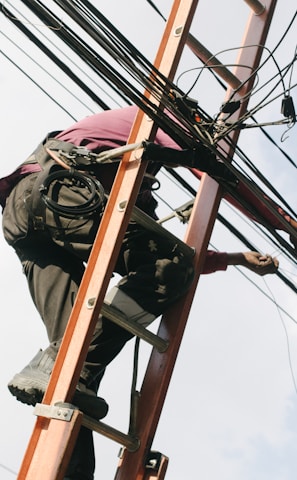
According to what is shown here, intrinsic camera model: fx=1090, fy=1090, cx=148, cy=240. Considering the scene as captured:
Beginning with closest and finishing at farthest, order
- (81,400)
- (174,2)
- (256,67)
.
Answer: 1. (81,400)
2. (174,2)
3. (256,67)

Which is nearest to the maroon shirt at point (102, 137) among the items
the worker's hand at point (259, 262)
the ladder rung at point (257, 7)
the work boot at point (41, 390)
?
the worker's hand at point (259, 262)

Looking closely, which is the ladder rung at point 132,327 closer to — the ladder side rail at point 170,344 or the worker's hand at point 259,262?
the ladder side rail at point 170,344

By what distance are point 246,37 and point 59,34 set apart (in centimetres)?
174

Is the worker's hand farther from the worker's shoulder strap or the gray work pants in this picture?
the worker's shoulder strap

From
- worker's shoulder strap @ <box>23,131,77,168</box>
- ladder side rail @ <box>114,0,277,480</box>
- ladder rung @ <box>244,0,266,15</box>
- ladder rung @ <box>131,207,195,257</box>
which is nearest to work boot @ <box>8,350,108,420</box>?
ladder side rail @ <box>114,0,277,480</box>

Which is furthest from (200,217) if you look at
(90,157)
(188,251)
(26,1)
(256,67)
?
(26,1)

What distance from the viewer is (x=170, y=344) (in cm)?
527

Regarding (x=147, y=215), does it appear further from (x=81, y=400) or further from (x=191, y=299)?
(x=81, y=400)

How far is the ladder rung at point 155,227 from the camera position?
5.16 m

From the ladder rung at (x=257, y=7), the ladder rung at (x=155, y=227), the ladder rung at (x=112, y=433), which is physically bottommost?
the ladder rung at (x=112, y=433)

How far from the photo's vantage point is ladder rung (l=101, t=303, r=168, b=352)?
496 centimetres

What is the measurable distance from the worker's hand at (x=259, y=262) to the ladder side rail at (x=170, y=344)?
0.34 m

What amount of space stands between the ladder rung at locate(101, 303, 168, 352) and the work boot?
1.07 ft

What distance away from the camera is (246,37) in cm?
640
